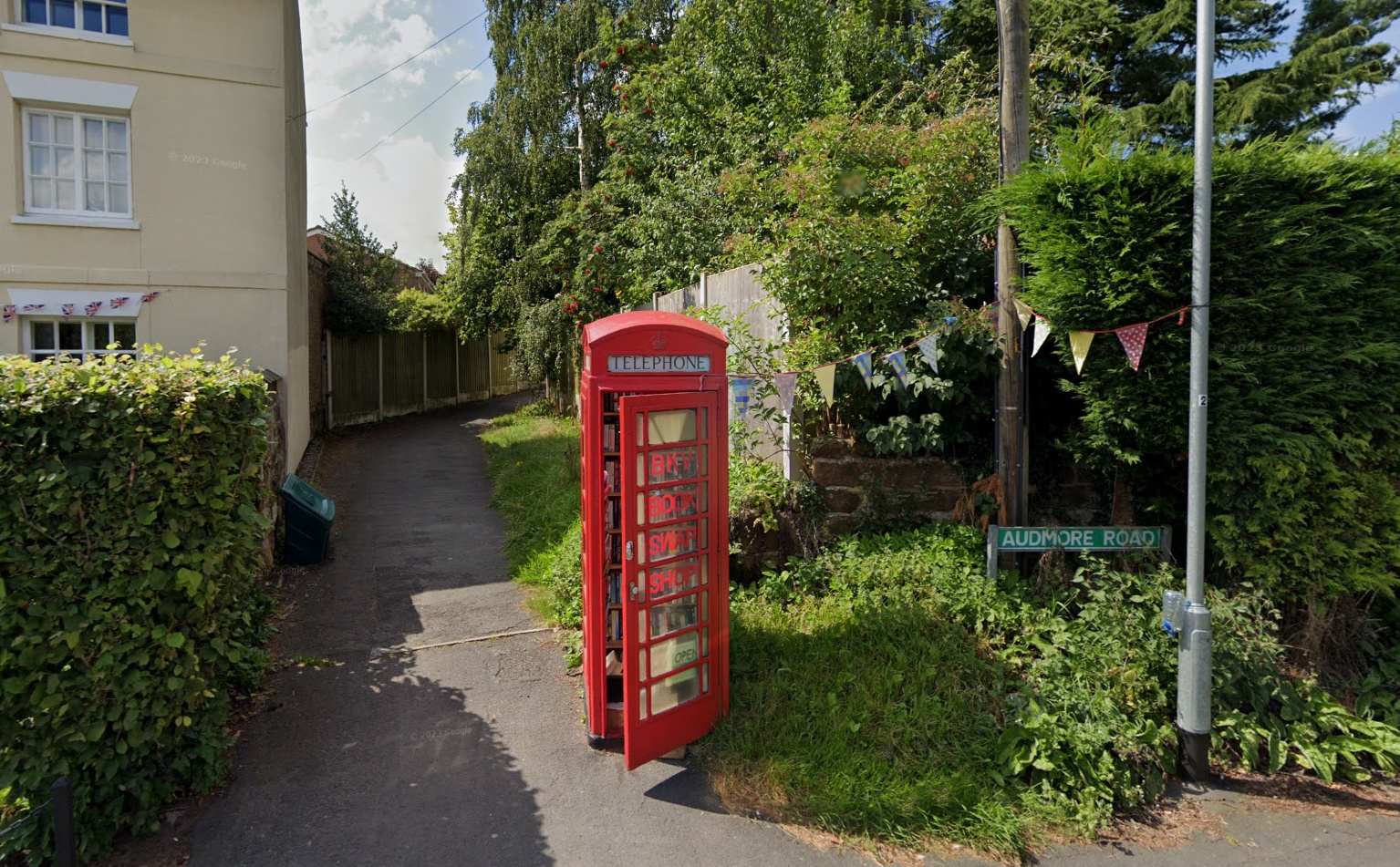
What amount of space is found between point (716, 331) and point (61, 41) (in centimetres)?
926

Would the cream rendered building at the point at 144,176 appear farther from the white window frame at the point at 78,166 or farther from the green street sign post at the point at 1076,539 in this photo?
the green street sign post at the point at 1076,539

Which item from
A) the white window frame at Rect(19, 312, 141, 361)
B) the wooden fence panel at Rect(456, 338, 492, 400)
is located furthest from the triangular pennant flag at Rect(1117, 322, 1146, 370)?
the wooden fence panel at Rect(456, 338, 492, 400)

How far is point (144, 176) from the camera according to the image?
915 cm

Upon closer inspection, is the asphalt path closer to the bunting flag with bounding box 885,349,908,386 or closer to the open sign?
the open sign

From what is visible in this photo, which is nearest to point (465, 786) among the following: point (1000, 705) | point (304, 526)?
point (1000, 705)

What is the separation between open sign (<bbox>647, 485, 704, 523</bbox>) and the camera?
15.3 feet

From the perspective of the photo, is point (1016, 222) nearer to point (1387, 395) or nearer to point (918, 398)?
point (918, 398)

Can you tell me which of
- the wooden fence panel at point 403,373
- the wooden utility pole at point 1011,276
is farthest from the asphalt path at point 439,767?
the wooden fence panel at point 403,373

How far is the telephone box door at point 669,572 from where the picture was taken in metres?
4.54

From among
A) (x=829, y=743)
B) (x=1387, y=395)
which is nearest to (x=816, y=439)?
(x=829, y=743)

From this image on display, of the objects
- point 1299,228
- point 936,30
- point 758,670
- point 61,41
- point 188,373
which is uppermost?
point 936,30

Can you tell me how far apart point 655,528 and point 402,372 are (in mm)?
17076

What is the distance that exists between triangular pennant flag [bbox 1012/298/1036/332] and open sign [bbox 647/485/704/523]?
281 centimetres

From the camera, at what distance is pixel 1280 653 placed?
5125mm
